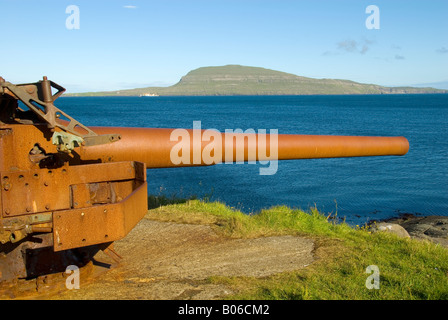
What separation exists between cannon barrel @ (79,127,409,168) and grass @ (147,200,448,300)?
0.98 meters

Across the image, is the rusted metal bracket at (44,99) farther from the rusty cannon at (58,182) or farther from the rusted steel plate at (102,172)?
the rusted steel plate at (102,172)

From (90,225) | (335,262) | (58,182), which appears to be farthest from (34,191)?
(335,262)

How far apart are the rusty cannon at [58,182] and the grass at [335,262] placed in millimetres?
1218

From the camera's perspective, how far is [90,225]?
3.47 metres

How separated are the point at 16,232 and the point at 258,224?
131 inches

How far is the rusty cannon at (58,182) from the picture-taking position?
3.49 meters

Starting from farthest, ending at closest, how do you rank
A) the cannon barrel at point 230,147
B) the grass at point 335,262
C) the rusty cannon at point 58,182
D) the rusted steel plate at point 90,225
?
the cannon barrel at point 230,147 → the grass at point 335,262 → the rusty cannon at point 58,182 → the rusted steel plate at point 90,225

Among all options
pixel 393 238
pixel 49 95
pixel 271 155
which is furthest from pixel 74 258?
pixel 393 238

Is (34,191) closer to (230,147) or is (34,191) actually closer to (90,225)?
(90,225)

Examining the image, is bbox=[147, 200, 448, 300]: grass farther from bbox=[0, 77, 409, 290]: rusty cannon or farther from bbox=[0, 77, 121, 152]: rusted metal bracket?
bbox=[0, 77, 121, 152]: rusted metal bracket

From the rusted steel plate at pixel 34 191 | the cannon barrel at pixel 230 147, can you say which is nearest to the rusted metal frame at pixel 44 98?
the rusted steel plate at pixel 34 191

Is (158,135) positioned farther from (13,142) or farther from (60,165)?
(13,142)

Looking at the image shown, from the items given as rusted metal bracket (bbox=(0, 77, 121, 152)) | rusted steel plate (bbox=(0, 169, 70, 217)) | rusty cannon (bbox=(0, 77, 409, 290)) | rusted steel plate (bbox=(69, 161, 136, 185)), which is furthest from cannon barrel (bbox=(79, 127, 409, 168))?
rusted metal bracket (bbox=(0, 77, 121, 152))

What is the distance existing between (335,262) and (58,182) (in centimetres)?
277
